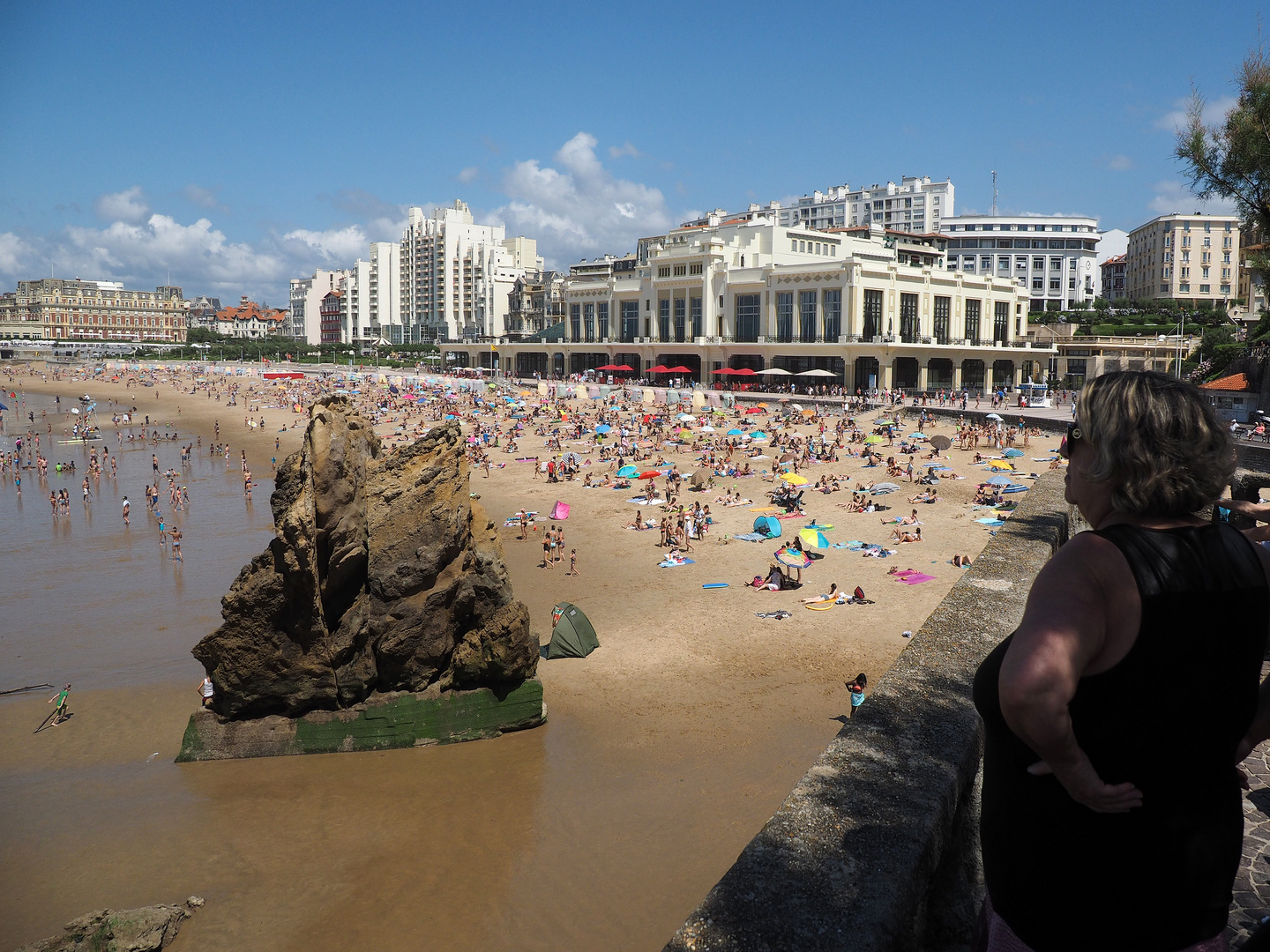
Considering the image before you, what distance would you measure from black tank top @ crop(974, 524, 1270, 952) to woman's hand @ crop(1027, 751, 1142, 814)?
34 millimetres

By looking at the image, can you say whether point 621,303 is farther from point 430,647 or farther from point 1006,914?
point 1006,914

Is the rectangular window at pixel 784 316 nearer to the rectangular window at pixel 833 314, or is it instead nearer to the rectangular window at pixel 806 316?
the rectangular window at pixel 806 316

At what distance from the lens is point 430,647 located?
10547mm

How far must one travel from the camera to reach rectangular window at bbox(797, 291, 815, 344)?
2131 inches

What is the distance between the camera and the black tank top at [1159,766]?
5.21ft

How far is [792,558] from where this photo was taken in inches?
666

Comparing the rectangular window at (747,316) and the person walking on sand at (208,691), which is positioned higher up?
the rectangular window at (747,316)

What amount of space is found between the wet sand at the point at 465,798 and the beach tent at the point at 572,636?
0.85ft

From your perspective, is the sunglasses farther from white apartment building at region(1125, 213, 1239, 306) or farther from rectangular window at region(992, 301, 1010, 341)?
white apartment building at region(1125, 213, 1239, 306)

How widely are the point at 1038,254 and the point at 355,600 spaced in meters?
105

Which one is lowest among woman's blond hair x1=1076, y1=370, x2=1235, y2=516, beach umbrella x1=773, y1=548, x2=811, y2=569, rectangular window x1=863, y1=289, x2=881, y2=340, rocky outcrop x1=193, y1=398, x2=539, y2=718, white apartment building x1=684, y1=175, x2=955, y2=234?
beach umbrella x1=773, y1=548, x2=811, y2=569

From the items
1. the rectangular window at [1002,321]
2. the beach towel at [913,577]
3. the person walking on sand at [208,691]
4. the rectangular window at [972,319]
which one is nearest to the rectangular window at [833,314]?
the rectangular window at [972,319]

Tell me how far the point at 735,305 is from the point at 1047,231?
60.7 metres

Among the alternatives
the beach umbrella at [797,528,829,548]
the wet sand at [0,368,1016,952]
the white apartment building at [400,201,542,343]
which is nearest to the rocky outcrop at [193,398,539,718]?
the wet sand at [0,368,1016,952]
